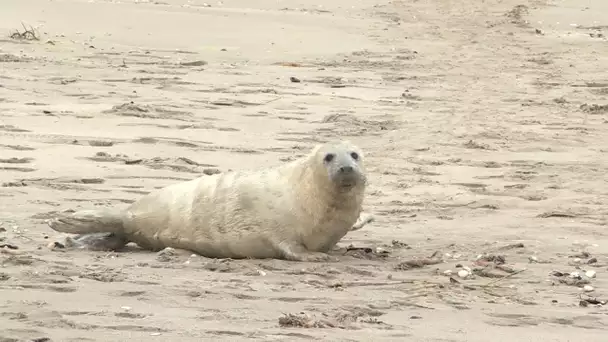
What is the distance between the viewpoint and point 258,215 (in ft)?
19.9

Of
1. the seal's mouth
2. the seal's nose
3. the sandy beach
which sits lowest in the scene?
the sandy beach

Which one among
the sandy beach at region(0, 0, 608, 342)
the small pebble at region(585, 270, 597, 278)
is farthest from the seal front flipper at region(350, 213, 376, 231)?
the small pebble at region(585, 270, 597, 278)

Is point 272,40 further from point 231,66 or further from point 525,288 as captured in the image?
point 525,288

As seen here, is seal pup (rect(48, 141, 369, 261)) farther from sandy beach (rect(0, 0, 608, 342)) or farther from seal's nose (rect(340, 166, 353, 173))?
sandy beach (rect(0, 0, 608, 342))

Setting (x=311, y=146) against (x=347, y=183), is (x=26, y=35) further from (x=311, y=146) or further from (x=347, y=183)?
(x=347, y=183)

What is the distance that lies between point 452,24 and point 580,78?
5.51m

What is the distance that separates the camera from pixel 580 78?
41.2 feet

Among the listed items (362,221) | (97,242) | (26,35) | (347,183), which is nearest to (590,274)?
(347,183)

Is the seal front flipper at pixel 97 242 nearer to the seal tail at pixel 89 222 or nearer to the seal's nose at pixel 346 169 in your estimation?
the seal tail at pixel 89 222

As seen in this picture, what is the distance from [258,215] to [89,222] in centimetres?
80

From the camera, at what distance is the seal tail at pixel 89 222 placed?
6133 mm

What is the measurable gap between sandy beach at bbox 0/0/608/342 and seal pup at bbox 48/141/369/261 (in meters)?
0.14

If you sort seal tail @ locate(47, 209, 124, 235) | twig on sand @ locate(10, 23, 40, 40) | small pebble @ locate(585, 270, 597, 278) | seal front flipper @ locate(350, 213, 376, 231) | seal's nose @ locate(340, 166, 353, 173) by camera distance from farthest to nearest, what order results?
twig on sand @ locate(10, 23, 40, 40) → seal front flipper @ locate(350, 213, 376, 231) → seal tail @ locate(47, 209, 124, 235) → seal's nose @ locate(340, 166, 353, 173) → small pebble @ locate(585, 270, 597, 278)

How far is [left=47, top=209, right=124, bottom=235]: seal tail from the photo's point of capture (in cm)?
613
